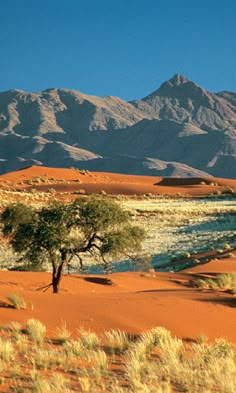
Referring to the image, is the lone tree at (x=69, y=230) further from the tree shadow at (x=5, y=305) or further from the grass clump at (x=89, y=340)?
the grass clump at (x=89, y=340)

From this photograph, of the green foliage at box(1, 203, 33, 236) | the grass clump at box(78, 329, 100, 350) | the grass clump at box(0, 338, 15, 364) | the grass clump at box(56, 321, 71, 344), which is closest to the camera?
the grass clump at box(0, 338, 15, 364)

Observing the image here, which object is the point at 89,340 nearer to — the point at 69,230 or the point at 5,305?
the point at 5,305

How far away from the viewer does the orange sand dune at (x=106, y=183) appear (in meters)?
92.8

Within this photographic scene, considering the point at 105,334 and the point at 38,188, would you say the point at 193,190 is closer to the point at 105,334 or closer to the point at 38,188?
the point at 38,188

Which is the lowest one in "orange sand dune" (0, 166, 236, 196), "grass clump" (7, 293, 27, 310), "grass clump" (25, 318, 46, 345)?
"grass clump" (25, 318, 46, 345)

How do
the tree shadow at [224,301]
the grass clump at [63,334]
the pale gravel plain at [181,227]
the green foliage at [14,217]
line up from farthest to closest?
the pale gravel plain at [181,227]
the green foliage at [14,217]
the tree shadow at [224,301]
the grass clump at [63,334]

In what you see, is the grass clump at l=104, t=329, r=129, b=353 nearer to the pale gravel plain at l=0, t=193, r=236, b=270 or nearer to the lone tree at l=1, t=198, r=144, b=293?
the lone tree at l=1, t=198, r=144, b=293

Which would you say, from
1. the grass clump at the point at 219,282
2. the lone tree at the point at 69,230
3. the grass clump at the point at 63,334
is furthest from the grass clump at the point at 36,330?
the grass clump at the point at 219,282

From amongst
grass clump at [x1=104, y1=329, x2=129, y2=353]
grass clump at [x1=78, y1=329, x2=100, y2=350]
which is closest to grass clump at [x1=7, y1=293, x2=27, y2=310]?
grass clump at [x1=104, y1=329, x2=129, y2=353]

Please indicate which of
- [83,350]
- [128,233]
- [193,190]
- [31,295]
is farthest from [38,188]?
[83,350]

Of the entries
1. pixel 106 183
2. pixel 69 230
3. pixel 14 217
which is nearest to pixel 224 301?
pixel 69 230

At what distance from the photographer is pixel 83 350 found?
11.4 metres

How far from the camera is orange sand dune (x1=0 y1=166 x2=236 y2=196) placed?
92750 mm

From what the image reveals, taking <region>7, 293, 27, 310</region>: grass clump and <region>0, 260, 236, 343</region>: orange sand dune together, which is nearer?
<region>0, 260, 236, 343</region>: orange sand dune
